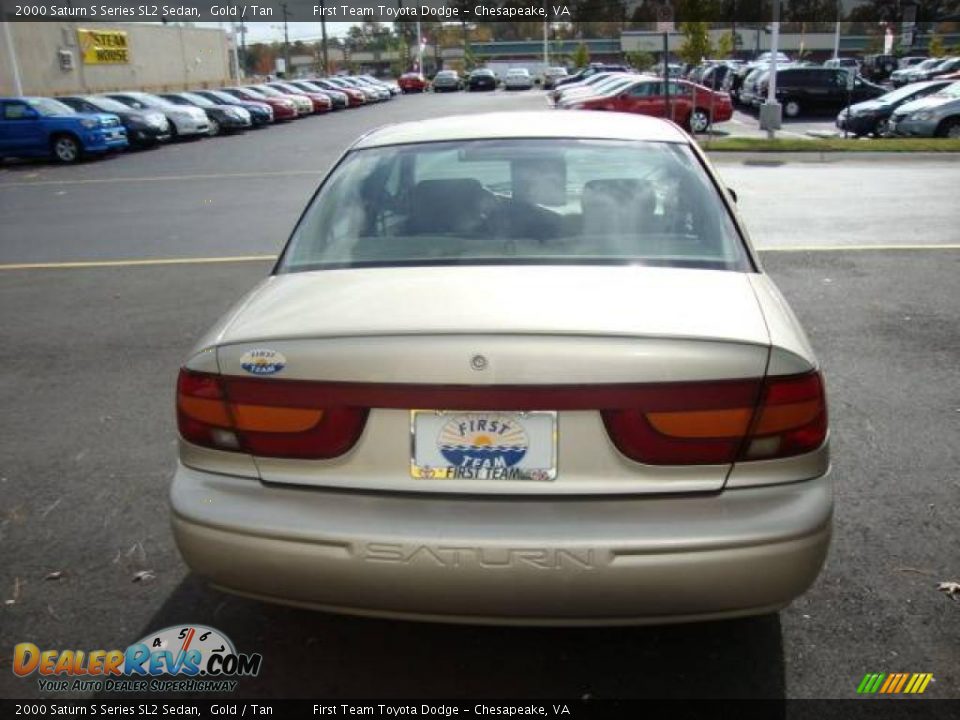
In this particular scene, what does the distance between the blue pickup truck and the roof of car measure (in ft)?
65.2

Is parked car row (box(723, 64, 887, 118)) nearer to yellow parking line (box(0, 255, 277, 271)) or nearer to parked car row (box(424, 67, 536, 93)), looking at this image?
yellow parking line (box(0, 255, 277, 271))

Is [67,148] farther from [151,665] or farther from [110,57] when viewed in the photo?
[110,57]

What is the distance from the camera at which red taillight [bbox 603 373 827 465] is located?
2.22 meters

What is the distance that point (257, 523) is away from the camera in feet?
7.61

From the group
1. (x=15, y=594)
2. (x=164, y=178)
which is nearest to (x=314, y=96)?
(x=164, y=178)

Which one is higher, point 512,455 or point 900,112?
point 512,455

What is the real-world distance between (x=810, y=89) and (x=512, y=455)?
2967 centimetres

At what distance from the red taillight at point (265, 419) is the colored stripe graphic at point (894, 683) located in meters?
1.68

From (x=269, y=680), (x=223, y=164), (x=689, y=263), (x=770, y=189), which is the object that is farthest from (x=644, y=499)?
(x=223, y=164)

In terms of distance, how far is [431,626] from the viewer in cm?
289

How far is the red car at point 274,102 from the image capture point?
34.3m

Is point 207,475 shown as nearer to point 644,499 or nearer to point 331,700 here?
point 331,700

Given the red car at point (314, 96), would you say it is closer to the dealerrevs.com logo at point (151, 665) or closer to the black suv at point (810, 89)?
the black suv at point (810, 89)

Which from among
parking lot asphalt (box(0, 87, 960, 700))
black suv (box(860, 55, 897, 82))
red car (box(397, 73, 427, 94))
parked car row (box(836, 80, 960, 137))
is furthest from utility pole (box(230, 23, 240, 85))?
parking lot asphalt (box(0, 87, 960, 700))
